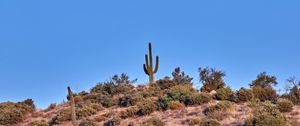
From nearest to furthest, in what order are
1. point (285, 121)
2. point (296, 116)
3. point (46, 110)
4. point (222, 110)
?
point (285, 121) → point (296, 116) → point (222, 110) → point (46, 110)

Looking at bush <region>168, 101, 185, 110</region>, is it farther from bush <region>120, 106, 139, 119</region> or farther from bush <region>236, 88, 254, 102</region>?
bush <region>236, 88, 254, 102</region>

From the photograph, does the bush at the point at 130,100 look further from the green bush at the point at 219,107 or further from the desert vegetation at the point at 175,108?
the green bush at the point at 219,107

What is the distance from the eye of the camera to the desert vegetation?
82.2 ft

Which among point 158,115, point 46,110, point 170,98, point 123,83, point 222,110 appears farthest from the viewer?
point 123,83

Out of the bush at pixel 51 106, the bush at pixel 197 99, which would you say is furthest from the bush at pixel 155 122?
the bush at pixel 51 106

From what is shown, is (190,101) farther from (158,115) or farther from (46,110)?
(46,110)

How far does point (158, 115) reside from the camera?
2852cm

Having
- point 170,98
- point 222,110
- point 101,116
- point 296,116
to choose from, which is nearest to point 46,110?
point 101,116

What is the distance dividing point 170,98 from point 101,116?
4.42 meters

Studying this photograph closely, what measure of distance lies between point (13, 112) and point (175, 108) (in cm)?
1225

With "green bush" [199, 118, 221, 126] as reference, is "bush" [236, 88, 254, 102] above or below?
above

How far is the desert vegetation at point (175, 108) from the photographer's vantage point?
987 inches

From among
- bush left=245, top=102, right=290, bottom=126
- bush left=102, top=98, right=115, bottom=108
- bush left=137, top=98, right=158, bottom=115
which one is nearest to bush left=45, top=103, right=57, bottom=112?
bush left=102, top=98, right=115, bottom=108

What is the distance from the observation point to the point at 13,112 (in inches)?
1356
